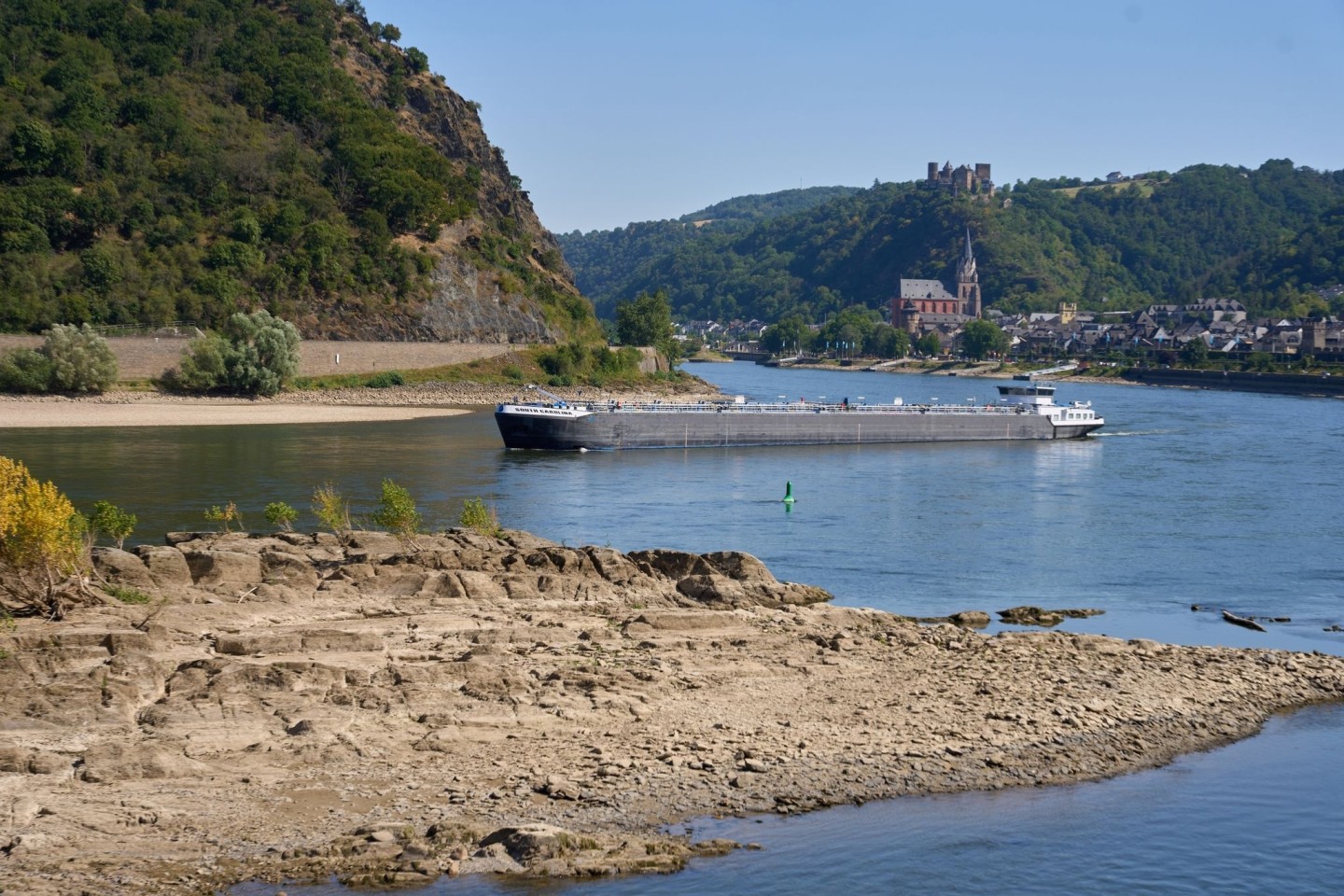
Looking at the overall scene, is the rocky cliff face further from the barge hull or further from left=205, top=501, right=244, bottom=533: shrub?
left=205, top=501, right=244, bottom=533: shrub

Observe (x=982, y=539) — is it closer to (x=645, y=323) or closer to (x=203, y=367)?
(x=203, y=367)

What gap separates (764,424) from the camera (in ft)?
250

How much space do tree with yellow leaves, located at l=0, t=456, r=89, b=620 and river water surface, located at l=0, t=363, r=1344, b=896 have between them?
10.8 m

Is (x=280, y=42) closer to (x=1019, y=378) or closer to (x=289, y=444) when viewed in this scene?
(x=289, y=444)

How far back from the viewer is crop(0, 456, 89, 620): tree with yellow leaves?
23.0m

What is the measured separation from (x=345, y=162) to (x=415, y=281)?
1449 cm

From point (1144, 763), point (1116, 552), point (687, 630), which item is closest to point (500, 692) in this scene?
point (687, 630)

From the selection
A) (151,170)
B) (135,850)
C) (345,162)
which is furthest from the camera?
(345,162)

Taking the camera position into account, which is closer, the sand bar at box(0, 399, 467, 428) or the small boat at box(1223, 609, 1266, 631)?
the small boat at box(1223, 609, 1266, 631)

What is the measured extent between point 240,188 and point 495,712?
323ft

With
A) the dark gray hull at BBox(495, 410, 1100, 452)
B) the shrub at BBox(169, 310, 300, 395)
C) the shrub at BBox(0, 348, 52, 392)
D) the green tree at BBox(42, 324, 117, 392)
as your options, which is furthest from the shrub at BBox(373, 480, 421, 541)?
the shrub at BBox(169, 310, 300, 395)

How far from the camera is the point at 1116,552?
133 ft

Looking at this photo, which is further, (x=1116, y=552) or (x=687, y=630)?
(x=1116, y=552)

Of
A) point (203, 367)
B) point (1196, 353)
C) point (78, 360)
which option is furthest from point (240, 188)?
point (1196, 353)
